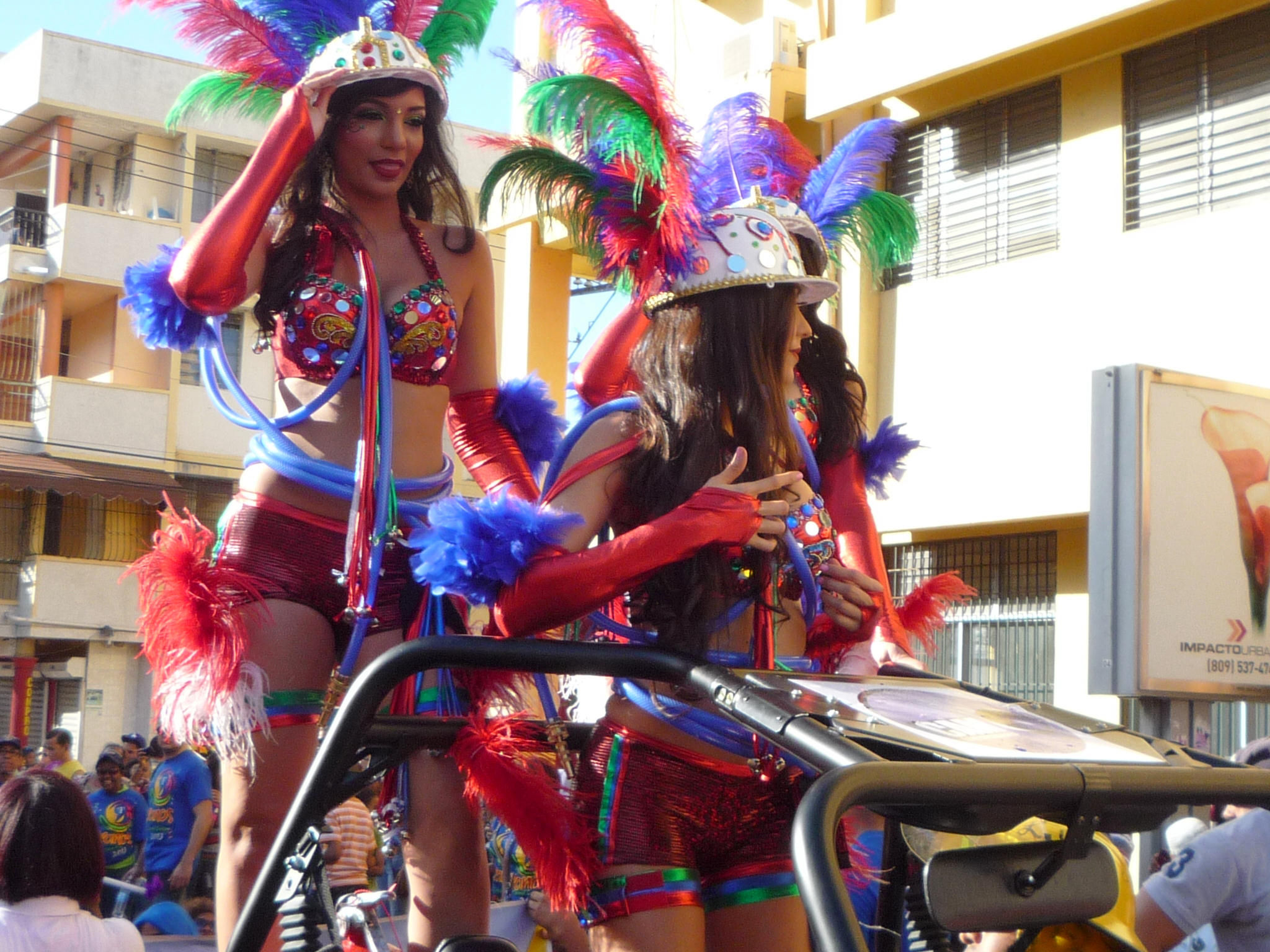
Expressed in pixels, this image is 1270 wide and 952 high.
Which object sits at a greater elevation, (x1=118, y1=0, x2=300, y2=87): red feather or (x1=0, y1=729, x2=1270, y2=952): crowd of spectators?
(x1=118, y1=0, x2=300, y2=87): red feather

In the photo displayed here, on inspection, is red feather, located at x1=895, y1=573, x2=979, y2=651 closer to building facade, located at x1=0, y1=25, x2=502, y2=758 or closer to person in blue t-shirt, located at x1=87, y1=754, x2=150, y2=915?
person in blue t-shirt, located at x1=87, y1=754, x2=150, y2=915

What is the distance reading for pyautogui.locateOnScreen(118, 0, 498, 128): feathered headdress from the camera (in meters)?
2.88

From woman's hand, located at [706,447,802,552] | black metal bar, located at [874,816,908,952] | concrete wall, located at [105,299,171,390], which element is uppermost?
concrete wall, located at [105,299,171,390]

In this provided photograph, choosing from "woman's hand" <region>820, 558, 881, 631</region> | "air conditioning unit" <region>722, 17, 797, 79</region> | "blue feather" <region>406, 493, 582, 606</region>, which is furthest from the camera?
"air conditioning unit" <region>722, 17, 797, 79</region>

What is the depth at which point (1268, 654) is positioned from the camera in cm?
622

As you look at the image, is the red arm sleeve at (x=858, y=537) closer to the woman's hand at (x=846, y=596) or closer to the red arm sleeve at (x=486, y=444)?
the woman's hand at (x=846, y=596)

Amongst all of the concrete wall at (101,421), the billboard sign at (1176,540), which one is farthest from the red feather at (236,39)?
the concrete wall at (101,421)

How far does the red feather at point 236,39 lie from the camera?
298 centimetres

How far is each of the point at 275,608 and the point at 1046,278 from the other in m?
7.21

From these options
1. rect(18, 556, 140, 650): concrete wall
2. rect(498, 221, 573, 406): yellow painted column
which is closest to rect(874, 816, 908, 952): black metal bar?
rect(498, 221, 573, 406): yellow painted column

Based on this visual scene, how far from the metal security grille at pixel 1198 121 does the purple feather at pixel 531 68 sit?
21.1 ft

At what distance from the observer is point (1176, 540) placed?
5.88 meters

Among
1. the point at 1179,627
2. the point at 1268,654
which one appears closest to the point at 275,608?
the point at 1179,627

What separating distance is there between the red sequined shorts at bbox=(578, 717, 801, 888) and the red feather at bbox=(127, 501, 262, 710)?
2.12ft
